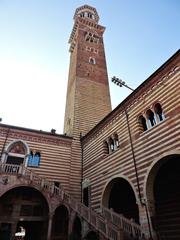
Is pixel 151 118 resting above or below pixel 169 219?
above

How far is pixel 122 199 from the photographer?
14.8 m

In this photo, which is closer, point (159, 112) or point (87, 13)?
point (159, 112)

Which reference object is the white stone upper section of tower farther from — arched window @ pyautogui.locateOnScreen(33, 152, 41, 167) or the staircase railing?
the staircase railing

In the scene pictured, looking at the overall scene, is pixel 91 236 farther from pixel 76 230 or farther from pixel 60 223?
pixel 60 223

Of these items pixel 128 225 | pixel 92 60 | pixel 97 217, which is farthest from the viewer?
pixel 92 60

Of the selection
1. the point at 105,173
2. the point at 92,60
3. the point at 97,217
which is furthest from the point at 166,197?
the point at 92,60

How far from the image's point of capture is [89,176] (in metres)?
16.2

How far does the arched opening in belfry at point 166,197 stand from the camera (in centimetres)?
998

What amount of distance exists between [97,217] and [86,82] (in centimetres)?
1720

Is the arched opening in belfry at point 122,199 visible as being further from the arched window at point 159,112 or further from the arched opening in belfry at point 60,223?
the arched window at point 159,112

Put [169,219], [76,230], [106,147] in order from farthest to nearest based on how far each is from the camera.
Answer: [106,147] < [76,230] < [169,219]

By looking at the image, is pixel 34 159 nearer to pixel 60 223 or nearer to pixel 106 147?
pixel 60 223

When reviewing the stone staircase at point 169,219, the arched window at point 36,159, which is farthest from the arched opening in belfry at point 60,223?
the stone staircase at point 169,219

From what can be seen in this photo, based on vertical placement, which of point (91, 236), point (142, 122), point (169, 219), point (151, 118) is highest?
point (142, 122)
